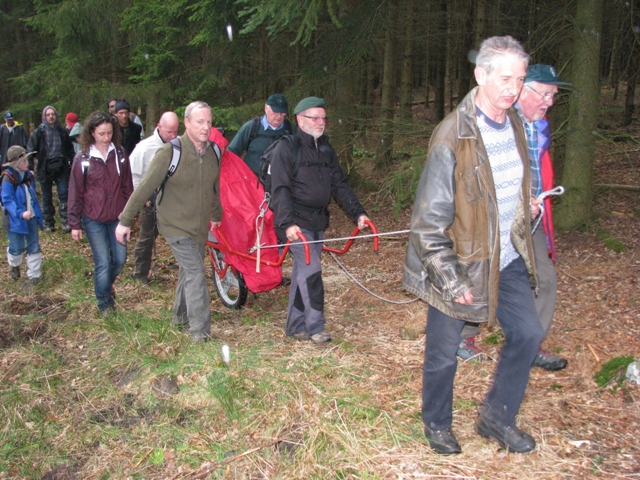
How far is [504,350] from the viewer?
338cm

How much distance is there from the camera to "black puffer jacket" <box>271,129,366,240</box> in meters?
5.17

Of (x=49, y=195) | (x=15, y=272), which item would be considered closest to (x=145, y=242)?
(x=15, y=272)

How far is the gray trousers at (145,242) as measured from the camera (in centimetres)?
751

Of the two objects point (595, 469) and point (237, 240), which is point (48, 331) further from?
point (595, 469)

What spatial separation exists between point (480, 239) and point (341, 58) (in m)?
6.35

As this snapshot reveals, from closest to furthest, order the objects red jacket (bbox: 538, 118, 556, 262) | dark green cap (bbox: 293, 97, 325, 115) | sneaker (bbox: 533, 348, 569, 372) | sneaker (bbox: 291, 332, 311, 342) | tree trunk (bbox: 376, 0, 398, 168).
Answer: red jacket (bbox: 538, 118, 556, 262), sneaker (bbox: 533, 348, 569, 372), dark green cap (bbox: 293, 97, 325, 115), sneaker (bbox: 291, 332, 311, 342), tree trunk (bbox: 376, 0, 398, 168)

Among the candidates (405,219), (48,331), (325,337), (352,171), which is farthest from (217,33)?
(325,337)

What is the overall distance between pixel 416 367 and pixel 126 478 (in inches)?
92.3

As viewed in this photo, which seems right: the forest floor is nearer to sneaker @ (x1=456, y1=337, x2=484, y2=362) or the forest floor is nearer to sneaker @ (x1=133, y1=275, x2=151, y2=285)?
sneaker @ (x1=456, y1=337, x2=484, y2=362)

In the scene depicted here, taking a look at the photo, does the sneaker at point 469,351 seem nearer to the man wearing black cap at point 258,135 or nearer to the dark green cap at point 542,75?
the dark green cap at point 542,75

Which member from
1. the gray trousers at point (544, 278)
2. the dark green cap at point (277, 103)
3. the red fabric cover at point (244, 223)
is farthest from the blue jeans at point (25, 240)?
the gray trousers at point (544, 278)

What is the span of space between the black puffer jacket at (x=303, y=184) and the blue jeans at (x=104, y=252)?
2031mm

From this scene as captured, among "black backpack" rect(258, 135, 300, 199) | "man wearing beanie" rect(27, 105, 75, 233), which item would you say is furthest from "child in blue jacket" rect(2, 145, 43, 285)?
"black backpack" rect(258, 135, 300, 199)

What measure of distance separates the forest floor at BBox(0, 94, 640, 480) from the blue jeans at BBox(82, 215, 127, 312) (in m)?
0.38
